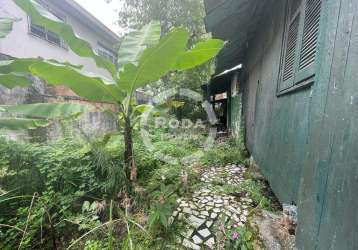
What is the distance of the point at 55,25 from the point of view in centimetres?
175

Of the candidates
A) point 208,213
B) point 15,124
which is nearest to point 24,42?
point 15,124

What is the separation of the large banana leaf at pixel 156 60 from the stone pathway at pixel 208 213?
189cm

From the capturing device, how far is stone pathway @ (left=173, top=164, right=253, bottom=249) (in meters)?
2.09

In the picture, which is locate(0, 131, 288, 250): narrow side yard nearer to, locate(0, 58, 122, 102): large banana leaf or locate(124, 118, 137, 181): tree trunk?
locate(124, 118, 137, 181): tree trunk

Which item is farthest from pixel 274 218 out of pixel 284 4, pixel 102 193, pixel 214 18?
pixel 214 18

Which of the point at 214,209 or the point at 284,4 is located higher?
the point at 284,4

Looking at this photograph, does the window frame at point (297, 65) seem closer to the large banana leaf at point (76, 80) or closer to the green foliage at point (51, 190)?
the large banana leaf at point (76, 80)

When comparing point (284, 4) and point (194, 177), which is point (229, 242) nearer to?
point (194, 177)

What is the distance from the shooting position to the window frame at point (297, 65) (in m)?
1.59

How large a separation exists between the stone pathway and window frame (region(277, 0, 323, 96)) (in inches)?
70.1

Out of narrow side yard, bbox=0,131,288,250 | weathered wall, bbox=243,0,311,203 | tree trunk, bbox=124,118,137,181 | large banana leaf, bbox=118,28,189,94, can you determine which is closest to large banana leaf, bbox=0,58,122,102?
large banana leaf, bbox=118,28,189,94

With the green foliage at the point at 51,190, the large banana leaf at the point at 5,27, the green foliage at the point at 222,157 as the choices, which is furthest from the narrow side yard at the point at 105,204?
the large banana leaf at the point at 5,27

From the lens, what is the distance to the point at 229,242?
1.88 metres

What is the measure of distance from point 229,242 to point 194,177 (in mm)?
1797
